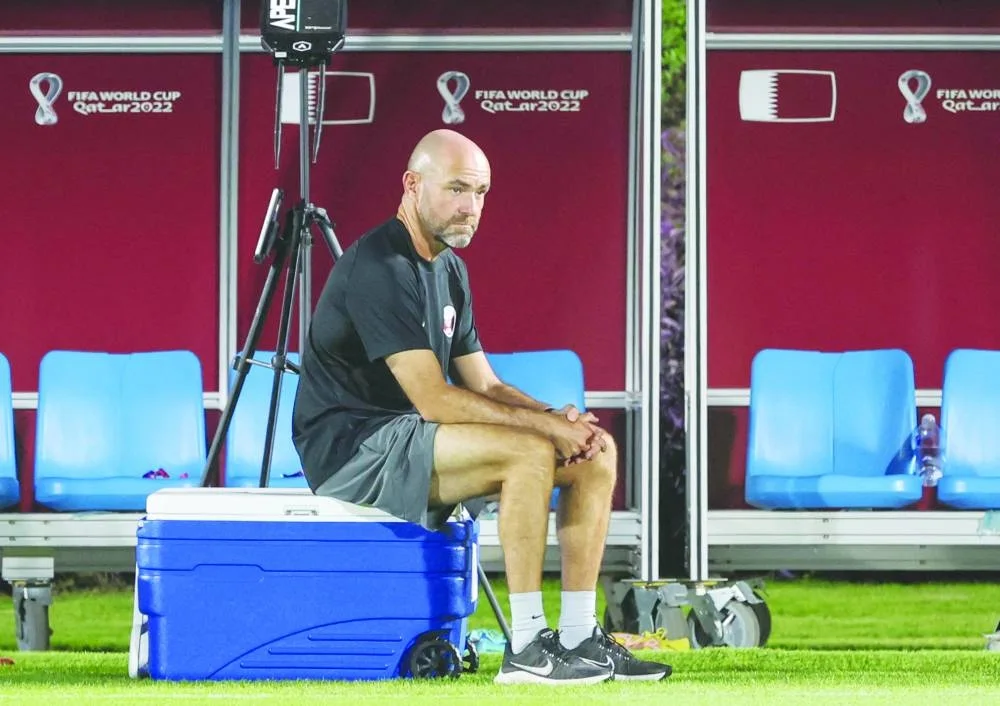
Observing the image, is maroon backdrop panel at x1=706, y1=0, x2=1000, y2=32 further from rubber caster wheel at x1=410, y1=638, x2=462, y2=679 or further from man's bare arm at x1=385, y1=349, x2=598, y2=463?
rubber caster wheel at x1=410, y1=638, x2=462, y2=679

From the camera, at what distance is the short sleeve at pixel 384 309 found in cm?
371

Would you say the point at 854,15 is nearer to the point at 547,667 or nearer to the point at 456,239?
the point at 456,239

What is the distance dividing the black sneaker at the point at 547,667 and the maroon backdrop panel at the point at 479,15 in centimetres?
302

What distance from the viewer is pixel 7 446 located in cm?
559

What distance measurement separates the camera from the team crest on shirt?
398cm

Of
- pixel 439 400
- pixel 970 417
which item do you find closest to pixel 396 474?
pixel 439 400

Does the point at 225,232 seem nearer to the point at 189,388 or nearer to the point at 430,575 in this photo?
the point at 189,388

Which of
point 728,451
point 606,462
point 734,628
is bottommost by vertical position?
point 734,628

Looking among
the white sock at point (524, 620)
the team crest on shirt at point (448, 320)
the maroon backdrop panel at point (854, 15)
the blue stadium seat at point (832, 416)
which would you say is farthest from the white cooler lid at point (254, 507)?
the maroon backdrop panel at point (854, 15)

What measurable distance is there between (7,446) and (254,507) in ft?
6.95

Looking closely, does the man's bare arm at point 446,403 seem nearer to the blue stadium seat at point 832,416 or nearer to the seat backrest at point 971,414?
the blue stadium seat at point 832,416

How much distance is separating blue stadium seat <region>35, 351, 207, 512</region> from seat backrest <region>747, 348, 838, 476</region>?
1.90 meters

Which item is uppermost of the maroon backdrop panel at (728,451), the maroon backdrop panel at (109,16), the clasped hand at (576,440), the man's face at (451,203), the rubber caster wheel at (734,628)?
the maroon backdrop panel at (109,16)

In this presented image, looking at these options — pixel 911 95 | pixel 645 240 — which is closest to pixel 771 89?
pixel 911 95
